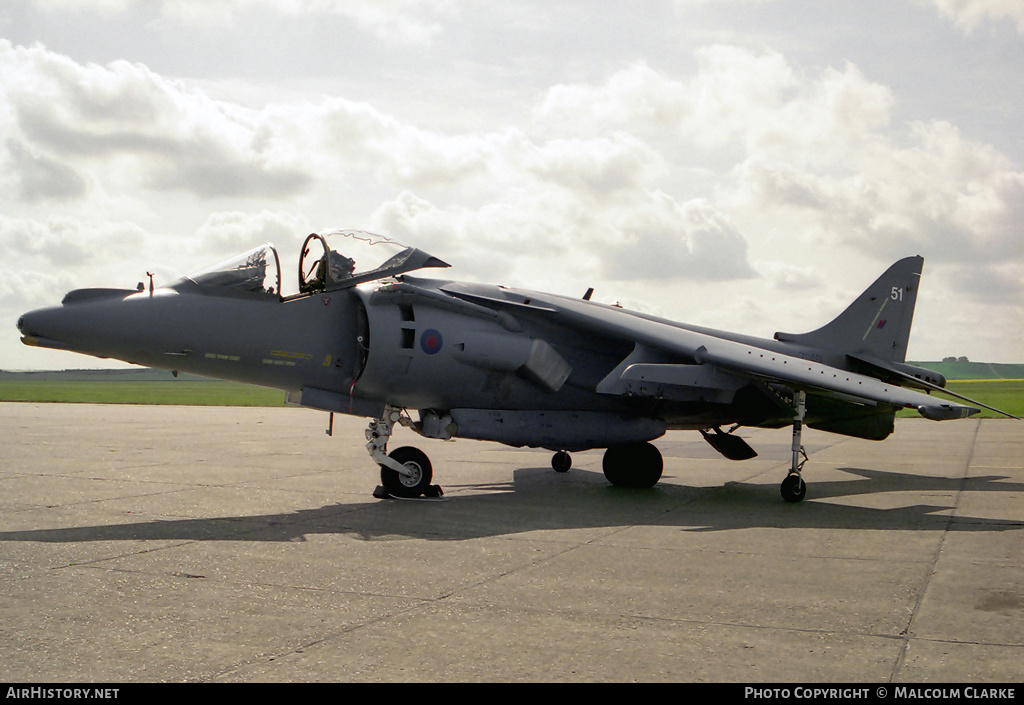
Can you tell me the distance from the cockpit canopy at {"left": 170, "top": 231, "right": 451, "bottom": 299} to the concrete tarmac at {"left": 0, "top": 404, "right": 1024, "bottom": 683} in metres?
2.48

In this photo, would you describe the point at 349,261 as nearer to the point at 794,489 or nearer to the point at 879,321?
the point at 794,489

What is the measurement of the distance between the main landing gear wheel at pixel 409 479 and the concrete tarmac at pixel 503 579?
341mm

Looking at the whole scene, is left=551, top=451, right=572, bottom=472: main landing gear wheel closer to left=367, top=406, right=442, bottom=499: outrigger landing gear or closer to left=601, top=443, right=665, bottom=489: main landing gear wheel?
left=601, top=443, right=665, bottom=489: main landing gear wheel

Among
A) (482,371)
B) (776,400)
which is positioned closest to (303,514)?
(482,371)

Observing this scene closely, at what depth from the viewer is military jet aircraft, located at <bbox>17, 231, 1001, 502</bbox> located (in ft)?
30.3

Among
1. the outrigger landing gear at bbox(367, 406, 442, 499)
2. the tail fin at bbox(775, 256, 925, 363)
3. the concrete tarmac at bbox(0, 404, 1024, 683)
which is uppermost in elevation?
the tail fin at bbox(775, 256, 925, 363)

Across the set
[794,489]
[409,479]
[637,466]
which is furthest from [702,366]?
[409,479]

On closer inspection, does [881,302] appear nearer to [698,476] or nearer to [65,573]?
[698,476]

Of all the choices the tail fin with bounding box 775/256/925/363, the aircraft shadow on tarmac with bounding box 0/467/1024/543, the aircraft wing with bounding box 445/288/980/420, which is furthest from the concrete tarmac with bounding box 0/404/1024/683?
the tail fin with bounding box 775/256/925/363

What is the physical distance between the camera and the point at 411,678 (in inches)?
156

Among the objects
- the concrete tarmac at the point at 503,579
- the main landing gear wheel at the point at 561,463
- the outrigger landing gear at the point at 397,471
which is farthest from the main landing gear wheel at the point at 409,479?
the main landing gear wheel at the point at 561,463

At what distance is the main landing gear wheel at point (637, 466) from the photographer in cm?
1205

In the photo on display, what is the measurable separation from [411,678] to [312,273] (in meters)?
7.09

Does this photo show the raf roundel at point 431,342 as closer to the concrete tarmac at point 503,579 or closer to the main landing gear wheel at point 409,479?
the main landing gear wheel at point 409,479
